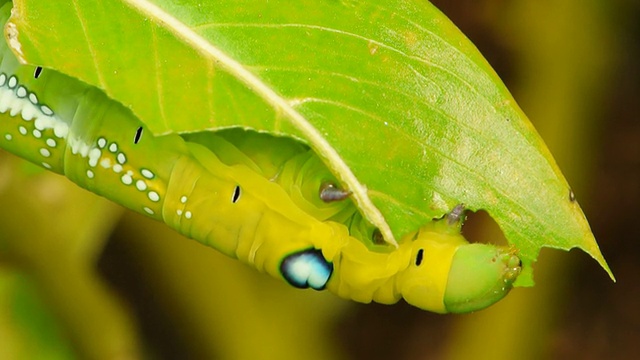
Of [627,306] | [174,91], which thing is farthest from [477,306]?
[627,306]

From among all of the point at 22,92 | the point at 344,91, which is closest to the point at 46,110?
the point at 22,92

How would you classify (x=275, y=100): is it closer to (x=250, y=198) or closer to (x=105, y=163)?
(x=250, y=198)

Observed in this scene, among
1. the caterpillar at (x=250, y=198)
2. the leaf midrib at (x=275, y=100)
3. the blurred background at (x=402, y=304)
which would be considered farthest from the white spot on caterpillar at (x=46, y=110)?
the blurred background at (x=402, y=304)

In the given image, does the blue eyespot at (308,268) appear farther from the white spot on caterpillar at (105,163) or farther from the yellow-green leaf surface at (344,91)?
the white spot on caterpillar at (105,163)

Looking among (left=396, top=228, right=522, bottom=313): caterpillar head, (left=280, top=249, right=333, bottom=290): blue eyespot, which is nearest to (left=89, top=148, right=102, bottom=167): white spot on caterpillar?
(left=280, top=249, right=333, bottom=290): blue eyespot

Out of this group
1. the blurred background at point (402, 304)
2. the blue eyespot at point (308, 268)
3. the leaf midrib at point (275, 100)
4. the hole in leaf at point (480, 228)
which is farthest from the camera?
the hole in leaf at point (480, 228)
